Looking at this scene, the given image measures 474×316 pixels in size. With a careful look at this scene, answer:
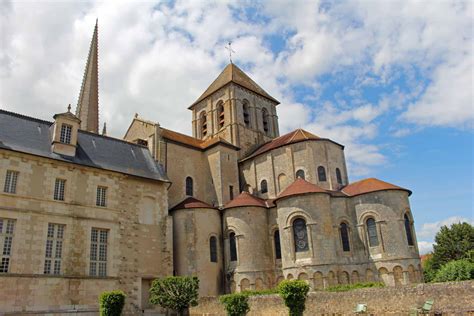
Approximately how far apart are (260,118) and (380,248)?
18.6m

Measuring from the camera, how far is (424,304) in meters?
15.0

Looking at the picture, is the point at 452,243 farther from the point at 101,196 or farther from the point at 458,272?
the point at 101,196

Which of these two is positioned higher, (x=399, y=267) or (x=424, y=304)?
(x=399, y=267)

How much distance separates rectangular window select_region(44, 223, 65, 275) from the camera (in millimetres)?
18766

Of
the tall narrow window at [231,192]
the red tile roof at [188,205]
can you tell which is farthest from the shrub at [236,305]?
the tall narrow window at [231,192]

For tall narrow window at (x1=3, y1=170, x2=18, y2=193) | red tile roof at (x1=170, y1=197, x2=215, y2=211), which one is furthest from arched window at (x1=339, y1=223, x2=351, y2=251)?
tall narrow window at (x1=3, y1=170, x2=18, y2=193)

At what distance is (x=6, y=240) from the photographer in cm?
1791

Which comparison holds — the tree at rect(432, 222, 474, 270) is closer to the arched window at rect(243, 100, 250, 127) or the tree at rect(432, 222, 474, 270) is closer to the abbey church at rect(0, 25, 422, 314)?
the abbey church at rect(0, 25, 422, 314)

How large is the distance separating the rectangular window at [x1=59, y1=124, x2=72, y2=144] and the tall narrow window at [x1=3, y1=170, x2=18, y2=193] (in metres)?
3.07

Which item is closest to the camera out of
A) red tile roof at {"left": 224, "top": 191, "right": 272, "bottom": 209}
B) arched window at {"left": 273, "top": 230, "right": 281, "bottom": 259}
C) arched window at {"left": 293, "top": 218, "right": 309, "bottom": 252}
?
arched window at {"left": 293, "top": 218, "right": 309, "bottom": 252}

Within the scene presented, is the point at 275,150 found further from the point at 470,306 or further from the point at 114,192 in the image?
the point at 470,306

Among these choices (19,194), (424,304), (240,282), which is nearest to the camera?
(424,304)

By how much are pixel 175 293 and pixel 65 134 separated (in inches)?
409

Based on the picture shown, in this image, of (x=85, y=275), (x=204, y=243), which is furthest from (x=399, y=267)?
(x=85, y=275)
